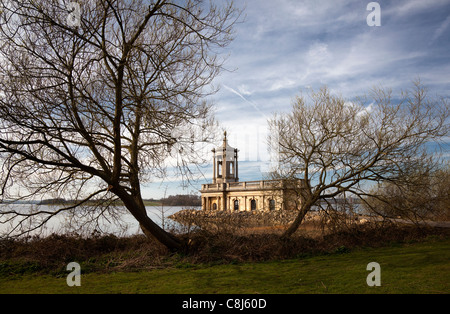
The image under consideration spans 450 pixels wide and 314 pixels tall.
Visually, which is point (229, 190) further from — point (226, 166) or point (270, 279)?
point (270, 279)

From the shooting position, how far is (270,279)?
654cm

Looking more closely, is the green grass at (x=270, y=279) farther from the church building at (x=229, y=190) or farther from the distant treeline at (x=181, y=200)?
the church building at (x=229, y=190)

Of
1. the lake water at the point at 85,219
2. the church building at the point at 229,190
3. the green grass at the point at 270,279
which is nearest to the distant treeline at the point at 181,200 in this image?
the lake water at the point at 85,219

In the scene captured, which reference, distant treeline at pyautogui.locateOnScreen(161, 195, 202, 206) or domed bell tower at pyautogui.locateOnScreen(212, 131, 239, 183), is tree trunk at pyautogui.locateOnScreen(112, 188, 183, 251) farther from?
domed bell tower at pyautogui.locateOnScreen(212, 131, 239, 183)

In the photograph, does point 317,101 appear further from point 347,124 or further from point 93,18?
point 93,18

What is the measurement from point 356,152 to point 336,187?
5.14 feet

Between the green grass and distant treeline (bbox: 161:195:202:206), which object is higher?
distant treeline (bbox: 161:195:202:206)

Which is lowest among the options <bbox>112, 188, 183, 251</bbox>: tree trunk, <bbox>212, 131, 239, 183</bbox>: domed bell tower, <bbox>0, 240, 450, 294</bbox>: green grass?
<bbox>0, 240, 450, 294</bbox>: green grass

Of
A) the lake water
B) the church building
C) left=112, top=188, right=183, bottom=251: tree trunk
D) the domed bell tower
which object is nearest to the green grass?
left=112, top=188, right=183, bottom=251: tree trunk

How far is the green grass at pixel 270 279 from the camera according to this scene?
572cm

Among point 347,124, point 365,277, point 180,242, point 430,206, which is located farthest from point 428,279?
point 430,206

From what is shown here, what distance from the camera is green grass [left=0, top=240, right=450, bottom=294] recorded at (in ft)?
18.8

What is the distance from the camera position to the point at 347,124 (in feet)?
40.1

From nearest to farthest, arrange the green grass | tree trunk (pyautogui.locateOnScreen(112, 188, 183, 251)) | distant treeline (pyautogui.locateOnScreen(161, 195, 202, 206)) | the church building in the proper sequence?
the green grass < tree trunk (pyautogui.locateOnScreen(112, 188, 183, 251)) < distant treeline (pyautogui.locateOnScreen(161, 195, 202, 206)) < the church building
